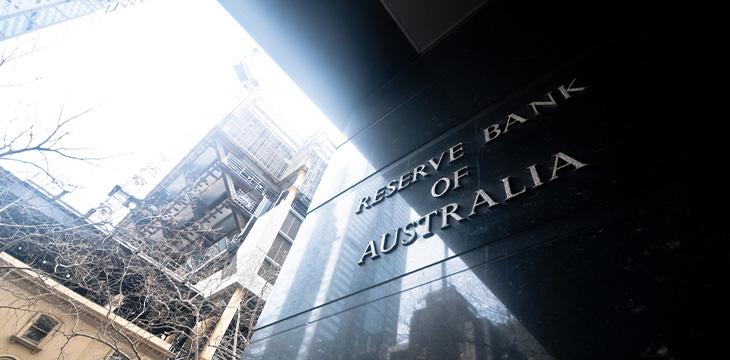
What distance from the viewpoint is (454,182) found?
88.8 inches

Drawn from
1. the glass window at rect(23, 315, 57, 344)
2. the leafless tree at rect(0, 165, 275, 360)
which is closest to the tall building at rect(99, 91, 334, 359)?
the leafless tree at rect(0, 165, 275, 360)

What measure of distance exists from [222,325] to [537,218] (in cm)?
1309

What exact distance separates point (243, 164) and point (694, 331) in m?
24.8

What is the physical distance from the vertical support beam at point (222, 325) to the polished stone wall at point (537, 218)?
10.2 m

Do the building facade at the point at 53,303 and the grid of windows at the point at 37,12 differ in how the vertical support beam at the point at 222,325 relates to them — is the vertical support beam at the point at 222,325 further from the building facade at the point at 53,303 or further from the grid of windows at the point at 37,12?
the grid of windows at the point at 37,12

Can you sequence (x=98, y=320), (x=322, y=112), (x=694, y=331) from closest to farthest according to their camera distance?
(x=694, y=331)
(x=322, y=112)
(x=98, y=320)

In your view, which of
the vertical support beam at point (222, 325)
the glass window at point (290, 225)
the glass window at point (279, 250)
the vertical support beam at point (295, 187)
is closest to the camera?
the vertical support beam at point (222, 325)

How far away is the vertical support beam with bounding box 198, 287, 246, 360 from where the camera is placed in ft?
36.7

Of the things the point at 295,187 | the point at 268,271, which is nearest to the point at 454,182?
the point at 268,271

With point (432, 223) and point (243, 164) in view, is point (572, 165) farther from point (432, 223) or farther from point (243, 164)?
point (243, 164)

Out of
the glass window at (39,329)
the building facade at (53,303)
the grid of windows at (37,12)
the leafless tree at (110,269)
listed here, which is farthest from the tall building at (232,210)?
the grid of windows at (37,12)

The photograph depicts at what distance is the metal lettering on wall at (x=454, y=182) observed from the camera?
1.82 metres

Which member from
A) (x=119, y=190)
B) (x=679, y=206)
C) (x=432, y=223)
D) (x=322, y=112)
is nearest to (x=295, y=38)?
(x=322, y=112)

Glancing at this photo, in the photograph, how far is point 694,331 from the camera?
96cm
